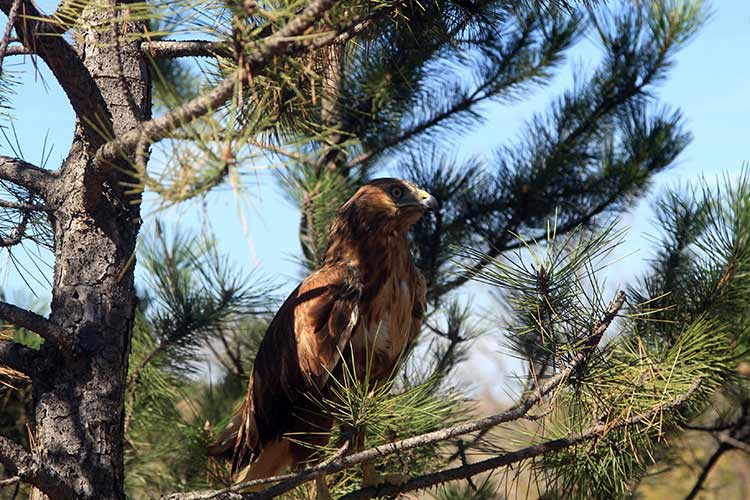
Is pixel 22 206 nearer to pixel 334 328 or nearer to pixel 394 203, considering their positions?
pixel 334 328

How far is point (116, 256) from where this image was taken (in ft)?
7.45

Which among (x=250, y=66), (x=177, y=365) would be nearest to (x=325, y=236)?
(x=177, y=365)

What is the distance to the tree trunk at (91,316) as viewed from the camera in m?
2.16

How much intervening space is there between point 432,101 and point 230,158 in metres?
3.01

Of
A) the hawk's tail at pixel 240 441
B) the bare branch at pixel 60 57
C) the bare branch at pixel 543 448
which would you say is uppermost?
the bare branch at pixel 60 57

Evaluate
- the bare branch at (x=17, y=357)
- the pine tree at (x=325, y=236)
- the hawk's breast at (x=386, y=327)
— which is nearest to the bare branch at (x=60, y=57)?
the pine tree at (x=325, y=236)

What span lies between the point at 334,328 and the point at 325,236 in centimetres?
123

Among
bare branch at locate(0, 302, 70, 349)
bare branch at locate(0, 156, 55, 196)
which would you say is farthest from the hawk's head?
bare branch at locate(0, 302, 70, 349)

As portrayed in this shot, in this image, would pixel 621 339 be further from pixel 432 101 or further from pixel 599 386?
pixel 432 101

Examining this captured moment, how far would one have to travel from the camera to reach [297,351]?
299cm

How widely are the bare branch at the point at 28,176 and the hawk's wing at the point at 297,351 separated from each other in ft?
3.38

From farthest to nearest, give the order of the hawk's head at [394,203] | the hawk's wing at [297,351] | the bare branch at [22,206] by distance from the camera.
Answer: the hawk's head at [394,203] < the hawk's wing at [297,351] < the bare branch at [22,206]

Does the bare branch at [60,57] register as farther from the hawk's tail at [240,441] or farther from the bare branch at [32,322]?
the hawk's tail at [240,441]

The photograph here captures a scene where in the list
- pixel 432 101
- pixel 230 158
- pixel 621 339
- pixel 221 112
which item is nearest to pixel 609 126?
pixel 432 101
